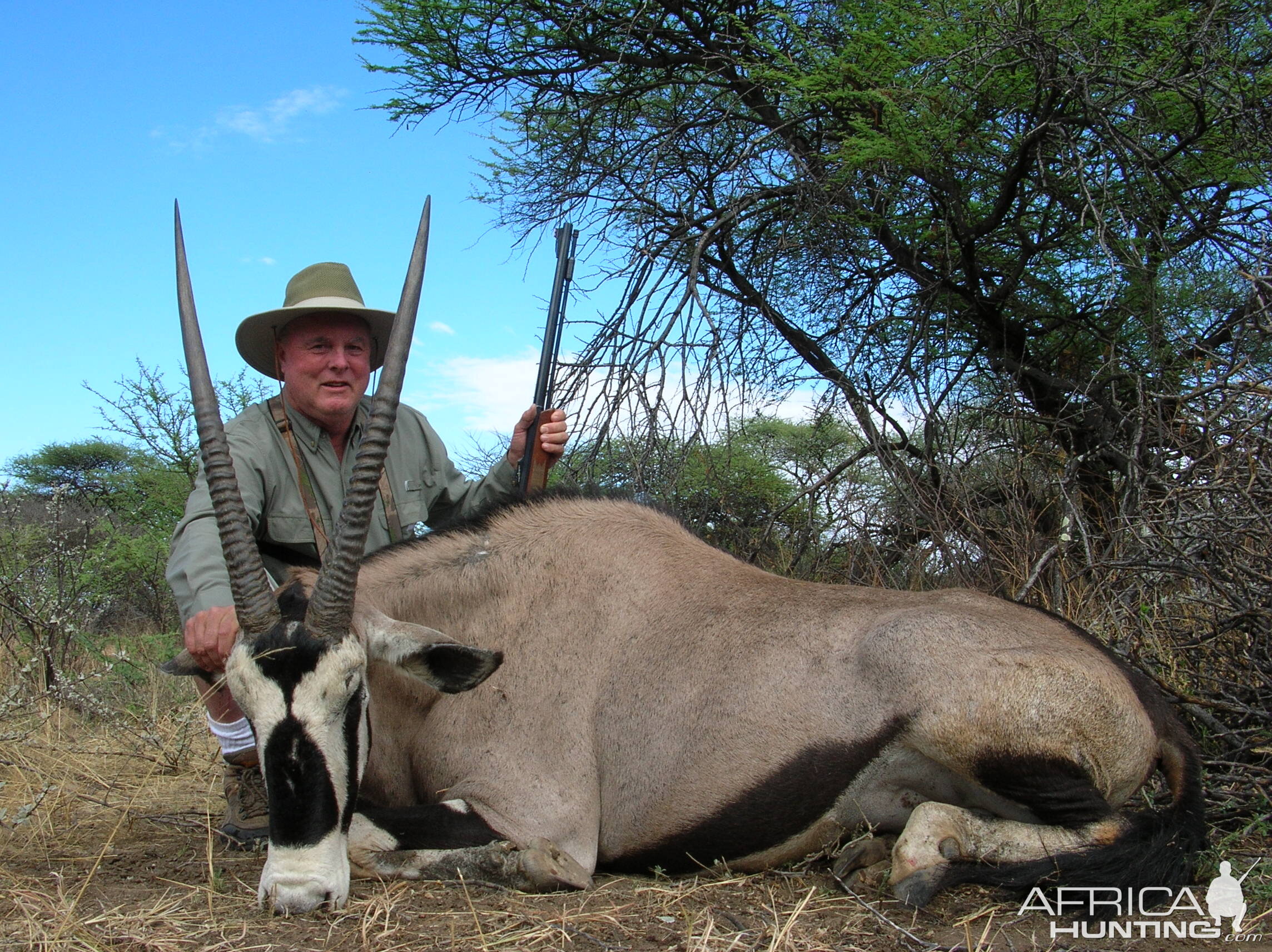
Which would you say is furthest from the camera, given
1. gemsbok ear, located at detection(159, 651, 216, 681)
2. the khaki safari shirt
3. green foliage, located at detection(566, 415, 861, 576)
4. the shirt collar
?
green foliage, located at detection(566, 415, 861, 576)

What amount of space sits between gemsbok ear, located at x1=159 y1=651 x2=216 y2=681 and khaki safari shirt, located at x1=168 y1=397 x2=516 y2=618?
8.4 inches

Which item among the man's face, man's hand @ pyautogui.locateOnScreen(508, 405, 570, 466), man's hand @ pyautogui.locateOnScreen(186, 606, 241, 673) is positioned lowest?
man's hand @ pyautogui.locateOnScreen(186, 606, 241, 673)

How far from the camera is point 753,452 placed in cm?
1108

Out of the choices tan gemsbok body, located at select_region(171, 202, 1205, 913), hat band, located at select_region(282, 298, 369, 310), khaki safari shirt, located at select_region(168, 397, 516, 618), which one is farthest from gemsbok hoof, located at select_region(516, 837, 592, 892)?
hat band, located at select_region(282, 298, 369, 310)

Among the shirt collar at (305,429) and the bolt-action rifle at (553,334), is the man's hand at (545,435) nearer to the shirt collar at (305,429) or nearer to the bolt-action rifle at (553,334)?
the bolt-action rifle at (553,334)

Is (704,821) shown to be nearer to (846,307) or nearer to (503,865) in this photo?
(503,865)

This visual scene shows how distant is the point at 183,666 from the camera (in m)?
3.73

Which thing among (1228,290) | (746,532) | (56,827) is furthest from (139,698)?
(1228,290)

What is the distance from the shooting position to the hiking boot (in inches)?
162

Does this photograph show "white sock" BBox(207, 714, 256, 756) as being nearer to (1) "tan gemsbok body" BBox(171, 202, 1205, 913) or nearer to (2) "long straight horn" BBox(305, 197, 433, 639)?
(1) "tan gemsbok body" BBox(171, 202, 1205, 913)

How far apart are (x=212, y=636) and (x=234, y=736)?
685mm

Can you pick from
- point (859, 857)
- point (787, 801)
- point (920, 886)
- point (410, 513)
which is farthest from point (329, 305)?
point (920, 886)

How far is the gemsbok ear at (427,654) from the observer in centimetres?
355

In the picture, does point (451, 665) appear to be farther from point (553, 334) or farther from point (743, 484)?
point (743, 484)
